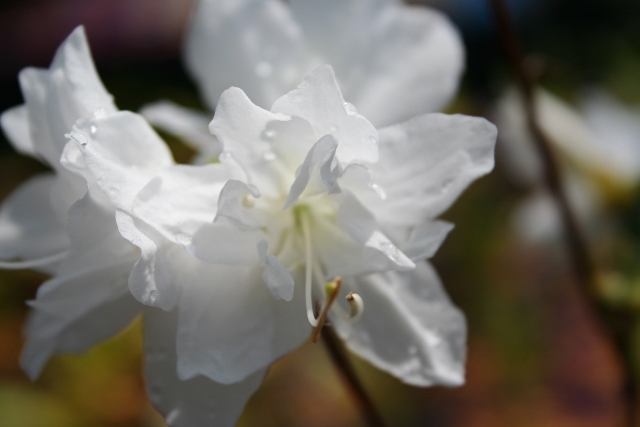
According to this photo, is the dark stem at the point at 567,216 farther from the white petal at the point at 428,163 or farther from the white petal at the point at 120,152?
the white petal at the point at 120,152

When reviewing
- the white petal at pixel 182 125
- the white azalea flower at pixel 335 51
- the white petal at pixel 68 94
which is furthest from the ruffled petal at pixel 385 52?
the white petal at pixel 68 94

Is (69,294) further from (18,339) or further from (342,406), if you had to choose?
(18,339)

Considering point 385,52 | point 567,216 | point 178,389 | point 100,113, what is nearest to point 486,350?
point 567,216

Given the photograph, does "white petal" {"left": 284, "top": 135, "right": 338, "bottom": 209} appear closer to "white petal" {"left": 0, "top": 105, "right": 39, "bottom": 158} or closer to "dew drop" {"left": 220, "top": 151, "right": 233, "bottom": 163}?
"dew drop" {"left": 220, "top": 151, "right": 233, "bottom": 163}

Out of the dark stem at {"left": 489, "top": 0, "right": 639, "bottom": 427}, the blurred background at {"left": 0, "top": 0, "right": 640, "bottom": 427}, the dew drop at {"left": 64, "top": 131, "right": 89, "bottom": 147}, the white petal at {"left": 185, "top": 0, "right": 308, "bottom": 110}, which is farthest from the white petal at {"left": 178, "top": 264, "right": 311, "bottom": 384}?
A: the blurred background at {"left": 0, "top": 0, "right": 640, "bottom": 427}

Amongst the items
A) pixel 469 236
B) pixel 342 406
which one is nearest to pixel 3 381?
pixel 342 406
